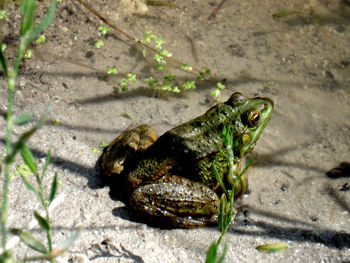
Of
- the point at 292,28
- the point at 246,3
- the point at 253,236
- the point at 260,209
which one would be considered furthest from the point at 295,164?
the point at 246,3

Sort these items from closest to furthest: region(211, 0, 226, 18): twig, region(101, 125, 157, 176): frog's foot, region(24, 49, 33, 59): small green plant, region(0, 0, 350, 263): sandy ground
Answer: region(0, 0, 350, 263): sandy ground, region(101, 125, 157, 176): frog's foot, region(24, 49, 33, 59): small green plant, region(211, 0, 226, 18): twig

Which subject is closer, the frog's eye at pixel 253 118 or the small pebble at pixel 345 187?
the frog's eye at pixel 253 118

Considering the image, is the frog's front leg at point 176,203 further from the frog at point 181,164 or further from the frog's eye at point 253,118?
the frog's eye at point 253,118

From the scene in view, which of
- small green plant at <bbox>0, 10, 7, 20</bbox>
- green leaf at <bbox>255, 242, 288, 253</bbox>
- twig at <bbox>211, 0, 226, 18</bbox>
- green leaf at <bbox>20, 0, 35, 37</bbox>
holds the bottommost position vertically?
green leaf at <bbox>255, 242, 288, 253</bbox>

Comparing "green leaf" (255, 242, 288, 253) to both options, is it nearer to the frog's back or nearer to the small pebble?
the frog's back

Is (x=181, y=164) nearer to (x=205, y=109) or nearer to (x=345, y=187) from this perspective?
(x=205, y=109)

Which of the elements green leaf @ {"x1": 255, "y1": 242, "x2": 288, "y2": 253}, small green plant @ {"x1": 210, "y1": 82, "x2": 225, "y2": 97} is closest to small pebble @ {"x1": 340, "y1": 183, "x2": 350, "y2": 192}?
green leaf @ {"x1": 255, "y1": 242, "x2": 288, "y2": 253}

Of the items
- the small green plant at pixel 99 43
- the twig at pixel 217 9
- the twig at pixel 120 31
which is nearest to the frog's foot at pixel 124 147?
the twig at pixel 120 31
